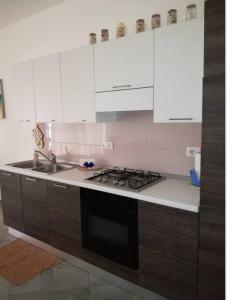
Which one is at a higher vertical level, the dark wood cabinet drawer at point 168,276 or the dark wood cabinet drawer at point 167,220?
the dark wood cabinet drawer at point 167,220

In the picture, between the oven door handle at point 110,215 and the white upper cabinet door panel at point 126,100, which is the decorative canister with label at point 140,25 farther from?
the oven door handle at point 110,215

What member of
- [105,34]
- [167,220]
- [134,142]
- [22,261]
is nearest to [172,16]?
[105,34]

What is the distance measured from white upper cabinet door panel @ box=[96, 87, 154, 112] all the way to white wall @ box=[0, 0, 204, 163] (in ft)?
2.29

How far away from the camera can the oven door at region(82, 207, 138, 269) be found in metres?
1.88

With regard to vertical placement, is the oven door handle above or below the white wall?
below

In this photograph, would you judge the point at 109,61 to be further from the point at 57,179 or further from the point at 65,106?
the point at 57,179

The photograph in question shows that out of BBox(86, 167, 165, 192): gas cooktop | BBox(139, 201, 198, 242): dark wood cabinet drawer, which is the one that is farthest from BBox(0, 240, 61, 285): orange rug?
BBox(139, 201, 198, 242): dark wood cabinet drawer

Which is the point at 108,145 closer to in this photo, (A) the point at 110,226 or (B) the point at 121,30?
(A) the point at 110,226

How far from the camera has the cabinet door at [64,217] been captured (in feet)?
7.20

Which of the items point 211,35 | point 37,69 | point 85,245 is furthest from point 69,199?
point 211,35

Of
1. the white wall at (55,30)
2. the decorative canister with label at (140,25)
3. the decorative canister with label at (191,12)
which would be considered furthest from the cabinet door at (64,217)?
the decorative canister with label at (191,12)

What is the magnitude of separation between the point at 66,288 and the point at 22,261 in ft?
2.13

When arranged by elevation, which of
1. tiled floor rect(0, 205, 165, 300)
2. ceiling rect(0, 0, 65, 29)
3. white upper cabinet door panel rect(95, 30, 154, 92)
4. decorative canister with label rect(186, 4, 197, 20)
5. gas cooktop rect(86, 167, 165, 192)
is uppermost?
ceiling rect(0, 0, 65, 29)

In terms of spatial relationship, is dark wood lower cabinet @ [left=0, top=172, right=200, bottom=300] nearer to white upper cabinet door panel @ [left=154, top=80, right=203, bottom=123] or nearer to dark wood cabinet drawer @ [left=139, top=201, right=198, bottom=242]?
dark wood cabinet drawer @ [left=139, top=201, right=198, bottom=242]
